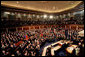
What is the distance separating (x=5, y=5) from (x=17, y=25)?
5.26 meters

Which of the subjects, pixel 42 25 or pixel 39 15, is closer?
pixel 42 25

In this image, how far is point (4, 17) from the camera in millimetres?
15344

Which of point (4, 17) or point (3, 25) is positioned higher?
point (4, 17)

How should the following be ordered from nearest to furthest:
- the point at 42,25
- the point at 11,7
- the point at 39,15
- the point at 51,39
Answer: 1. the point at 51,39
2. the point at 11,7
3. the point at 42,25
4. the point at 39,15

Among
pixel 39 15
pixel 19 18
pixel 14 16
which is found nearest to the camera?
pixel 14 16

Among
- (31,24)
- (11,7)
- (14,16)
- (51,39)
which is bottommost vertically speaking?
(51,39)

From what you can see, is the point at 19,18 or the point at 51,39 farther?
the point at 19,18

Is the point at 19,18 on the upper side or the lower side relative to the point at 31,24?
upper

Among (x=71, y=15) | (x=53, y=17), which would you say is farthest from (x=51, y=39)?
(x=53, y=17)

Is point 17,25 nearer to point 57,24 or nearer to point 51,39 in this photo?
point 51,39

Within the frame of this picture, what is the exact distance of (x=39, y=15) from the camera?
2275 centimetres

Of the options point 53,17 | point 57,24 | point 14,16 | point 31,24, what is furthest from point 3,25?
point 53,17

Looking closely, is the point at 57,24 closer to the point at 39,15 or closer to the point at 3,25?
the point at 39,15

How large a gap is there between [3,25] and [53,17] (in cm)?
1792
